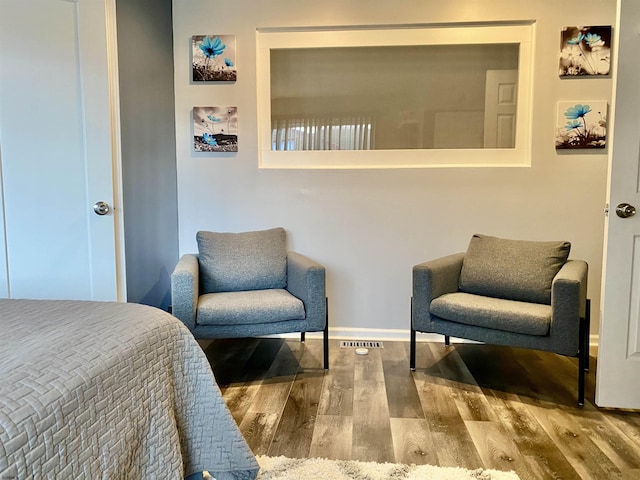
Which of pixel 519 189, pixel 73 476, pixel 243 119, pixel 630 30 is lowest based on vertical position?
pixel 73 476

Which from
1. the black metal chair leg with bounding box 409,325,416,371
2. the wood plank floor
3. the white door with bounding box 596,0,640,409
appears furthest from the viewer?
the black metal chair leg with bounding box 409,325,416,371

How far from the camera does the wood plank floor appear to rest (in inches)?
67.9

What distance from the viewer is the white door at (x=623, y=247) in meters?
1.95

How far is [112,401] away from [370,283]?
2.37 metres

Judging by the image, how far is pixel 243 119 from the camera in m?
3.14

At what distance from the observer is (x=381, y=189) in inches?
122

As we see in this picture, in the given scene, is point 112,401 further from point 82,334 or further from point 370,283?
point 370,283

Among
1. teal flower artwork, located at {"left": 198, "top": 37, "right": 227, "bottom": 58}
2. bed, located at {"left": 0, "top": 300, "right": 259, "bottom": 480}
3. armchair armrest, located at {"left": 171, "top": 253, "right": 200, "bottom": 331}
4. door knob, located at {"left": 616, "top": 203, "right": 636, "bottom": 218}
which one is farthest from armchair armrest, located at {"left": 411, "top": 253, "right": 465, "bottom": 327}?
teal flower artwork, located at {"left": 198, "top": 37, "right": 227, "bottom": 58}

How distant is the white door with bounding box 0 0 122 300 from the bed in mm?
1007

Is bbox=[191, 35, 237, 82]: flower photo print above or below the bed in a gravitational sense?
above

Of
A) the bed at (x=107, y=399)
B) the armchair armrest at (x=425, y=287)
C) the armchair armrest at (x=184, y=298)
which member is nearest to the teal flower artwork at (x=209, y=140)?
the armchair armrest at (x=184, y=298)

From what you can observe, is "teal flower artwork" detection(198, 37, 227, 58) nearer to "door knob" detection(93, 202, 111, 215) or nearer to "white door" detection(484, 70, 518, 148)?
"door knob" detection(93, 202, 111, 215)

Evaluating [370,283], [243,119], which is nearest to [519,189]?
[370,283]

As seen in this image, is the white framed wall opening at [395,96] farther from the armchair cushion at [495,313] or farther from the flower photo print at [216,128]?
the armchair cushion at [495,313]
